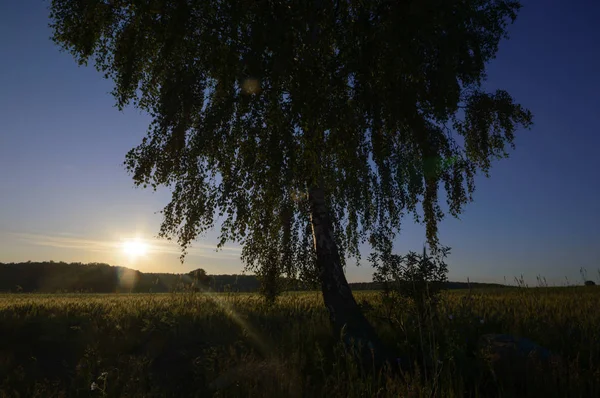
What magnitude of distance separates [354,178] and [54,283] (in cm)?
5160

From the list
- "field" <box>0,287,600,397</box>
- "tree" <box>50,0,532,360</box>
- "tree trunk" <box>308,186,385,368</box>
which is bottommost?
"field" <box>0,287,600,397</box>

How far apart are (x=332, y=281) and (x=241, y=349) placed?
90.6 inches

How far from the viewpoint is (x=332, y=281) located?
8.63 m

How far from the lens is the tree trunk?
823 centimetres

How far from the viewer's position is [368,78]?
25.1 ft

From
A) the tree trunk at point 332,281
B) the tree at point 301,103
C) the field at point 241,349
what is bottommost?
the field at point 241,349

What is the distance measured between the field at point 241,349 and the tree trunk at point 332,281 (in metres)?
0.49

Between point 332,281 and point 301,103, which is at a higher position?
point 301,103

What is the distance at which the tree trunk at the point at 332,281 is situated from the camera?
823cm

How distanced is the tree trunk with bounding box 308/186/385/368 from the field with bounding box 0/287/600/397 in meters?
0.49

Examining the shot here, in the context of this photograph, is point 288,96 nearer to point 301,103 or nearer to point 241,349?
point 301,103

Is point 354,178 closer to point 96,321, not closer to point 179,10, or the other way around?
point 179,10

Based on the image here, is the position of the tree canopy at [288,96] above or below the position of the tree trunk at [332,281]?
above

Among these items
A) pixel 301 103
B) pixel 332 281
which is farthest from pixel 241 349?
pixel 301 103
